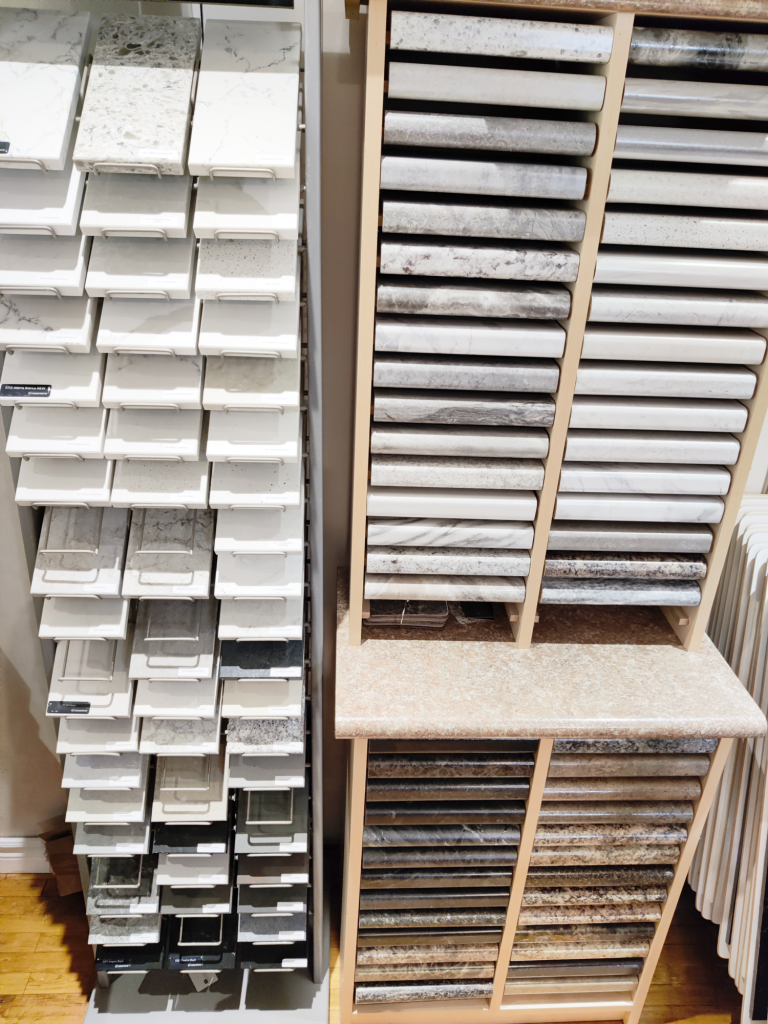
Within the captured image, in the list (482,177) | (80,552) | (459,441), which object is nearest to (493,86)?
(482,177)

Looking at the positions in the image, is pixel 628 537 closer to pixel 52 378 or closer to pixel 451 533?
pixel 451 533

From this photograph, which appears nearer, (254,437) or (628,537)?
(254,437)

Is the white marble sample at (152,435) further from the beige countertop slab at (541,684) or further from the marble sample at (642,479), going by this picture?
the marble sample at (642,479)

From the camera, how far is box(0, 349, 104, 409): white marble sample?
1.40 m

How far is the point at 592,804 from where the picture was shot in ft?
5.83

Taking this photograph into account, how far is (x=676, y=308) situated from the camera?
55.7 inches

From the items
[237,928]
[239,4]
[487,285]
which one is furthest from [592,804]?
[239,4]

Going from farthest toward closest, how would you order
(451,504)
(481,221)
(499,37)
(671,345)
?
1. (451,504)
2. (671,345)
3. (481,221)
4. (499,37)

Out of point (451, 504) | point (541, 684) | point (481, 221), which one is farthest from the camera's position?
point (541, 684)

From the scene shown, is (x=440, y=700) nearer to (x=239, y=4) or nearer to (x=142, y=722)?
(x=142, y=722)

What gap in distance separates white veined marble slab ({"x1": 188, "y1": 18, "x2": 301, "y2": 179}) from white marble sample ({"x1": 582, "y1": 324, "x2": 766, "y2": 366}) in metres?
0.62

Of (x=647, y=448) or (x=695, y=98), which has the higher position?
(x=695, y=98)

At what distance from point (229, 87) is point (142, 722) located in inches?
50.0

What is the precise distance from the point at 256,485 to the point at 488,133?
0.73m
